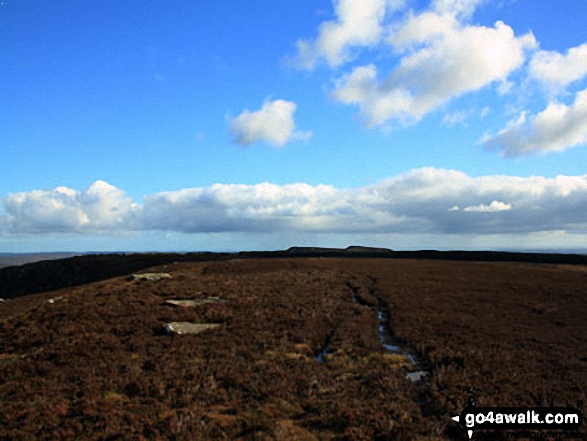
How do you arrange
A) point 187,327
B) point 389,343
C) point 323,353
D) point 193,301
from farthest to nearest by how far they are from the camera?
point 193,301, point 187,327, point 389,343, point 323,353

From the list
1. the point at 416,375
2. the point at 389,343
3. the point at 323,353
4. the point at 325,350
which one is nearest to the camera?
the point at 416,375

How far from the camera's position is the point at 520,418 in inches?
466

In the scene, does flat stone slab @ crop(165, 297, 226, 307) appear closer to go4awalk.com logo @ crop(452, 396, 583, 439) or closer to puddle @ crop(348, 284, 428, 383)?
puddle @ crop(348, 284, 428, 383)

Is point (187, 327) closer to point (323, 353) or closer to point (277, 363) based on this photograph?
point (277, 363)

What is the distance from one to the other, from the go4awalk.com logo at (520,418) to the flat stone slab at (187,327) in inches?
644

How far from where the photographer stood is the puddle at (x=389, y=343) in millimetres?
16125

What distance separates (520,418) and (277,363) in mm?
10117

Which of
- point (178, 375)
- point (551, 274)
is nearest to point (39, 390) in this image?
point (178, 375)

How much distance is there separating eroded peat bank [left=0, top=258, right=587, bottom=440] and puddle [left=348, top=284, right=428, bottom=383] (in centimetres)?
13

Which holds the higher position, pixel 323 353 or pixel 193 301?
pixel 193 301

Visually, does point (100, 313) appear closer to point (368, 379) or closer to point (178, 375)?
point (178, 375)

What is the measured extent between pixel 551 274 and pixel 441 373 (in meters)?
44.4

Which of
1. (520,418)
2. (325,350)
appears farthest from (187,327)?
(520,418)

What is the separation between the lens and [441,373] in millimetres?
15562
